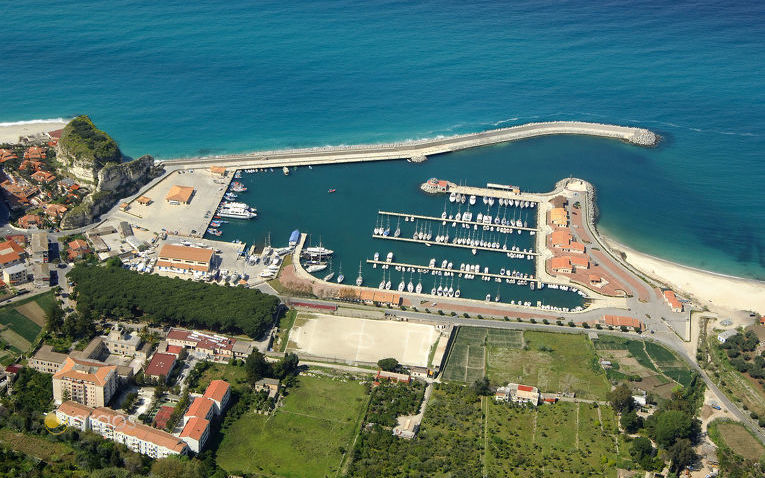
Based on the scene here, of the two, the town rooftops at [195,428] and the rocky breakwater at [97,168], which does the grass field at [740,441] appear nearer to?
the town rooftops at [195,428]

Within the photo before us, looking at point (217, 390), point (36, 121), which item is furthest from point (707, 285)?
point (36, 121)

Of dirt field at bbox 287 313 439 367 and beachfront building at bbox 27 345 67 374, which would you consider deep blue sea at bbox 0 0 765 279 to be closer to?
dirt field at bbox 287 313 439 367

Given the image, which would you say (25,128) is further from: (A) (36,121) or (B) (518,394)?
(B) (518,394)

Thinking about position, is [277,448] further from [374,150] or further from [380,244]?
[374,150]

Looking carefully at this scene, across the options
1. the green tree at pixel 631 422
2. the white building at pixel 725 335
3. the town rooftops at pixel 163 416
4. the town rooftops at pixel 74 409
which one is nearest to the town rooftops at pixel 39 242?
the town rooftops at pixel 74 409

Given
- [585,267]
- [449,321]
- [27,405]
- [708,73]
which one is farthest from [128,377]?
[708,73]
